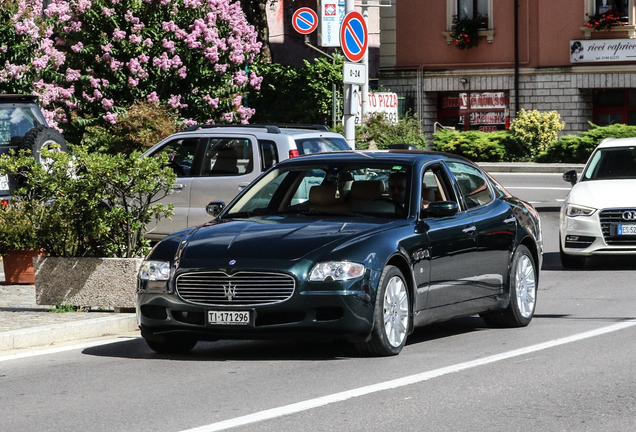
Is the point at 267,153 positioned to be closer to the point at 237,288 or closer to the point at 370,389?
the point at 237,288

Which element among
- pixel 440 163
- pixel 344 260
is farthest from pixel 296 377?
pixel 440 163

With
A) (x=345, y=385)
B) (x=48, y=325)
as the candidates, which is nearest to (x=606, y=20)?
(x=48, y=325)

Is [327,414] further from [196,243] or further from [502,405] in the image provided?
[196,243]

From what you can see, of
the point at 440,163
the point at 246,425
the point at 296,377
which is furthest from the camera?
the point at 440,163

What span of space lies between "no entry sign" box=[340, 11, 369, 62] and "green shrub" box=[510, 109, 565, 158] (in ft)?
64.1

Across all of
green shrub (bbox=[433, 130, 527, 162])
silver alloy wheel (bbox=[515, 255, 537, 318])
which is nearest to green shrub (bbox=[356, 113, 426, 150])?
green shrub (bbox=[433, 130, 527, 162])

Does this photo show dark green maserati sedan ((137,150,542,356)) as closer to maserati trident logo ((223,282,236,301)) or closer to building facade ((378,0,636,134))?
maserati trident logo ((223,282,236,301))

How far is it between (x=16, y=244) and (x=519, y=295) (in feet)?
18.7

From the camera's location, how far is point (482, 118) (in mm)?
43969

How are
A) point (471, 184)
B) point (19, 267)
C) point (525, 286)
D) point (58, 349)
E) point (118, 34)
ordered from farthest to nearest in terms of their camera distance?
point (118, 34) → point (19, 267) → point (525, 286) → point (471, 184) → point (58, 349)

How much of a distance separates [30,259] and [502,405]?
7864 mm

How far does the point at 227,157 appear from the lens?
16.1 meters

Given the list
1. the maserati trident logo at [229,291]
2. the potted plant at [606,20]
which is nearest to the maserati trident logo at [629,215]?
the maserati trident logo at [229,291]

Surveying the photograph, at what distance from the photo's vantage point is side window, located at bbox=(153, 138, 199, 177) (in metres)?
16.4
